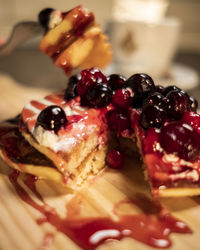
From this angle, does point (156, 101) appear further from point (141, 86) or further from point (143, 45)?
point (143, 45)

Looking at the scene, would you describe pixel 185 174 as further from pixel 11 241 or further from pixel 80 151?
pixel 11 241

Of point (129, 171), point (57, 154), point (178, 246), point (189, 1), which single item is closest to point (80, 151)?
point (57, 154)

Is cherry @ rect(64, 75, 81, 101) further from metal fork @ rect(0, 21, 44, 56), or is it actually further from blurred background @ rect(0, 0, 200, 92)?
blurred background @ rect(0, 0, 200, 92)

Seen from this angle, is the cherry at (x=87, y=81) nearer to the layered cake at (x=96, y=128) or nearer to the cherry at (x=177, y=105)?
the layered cake at (x=96, y=128)

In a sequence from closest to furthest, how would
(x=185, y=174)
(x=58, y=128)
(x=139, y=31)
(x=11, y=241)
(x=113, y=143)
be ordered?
(x=11, y=241) → (x=185, y=174) → (x=58, y=128) → (x=113, y=143) → (x=139, y=31)

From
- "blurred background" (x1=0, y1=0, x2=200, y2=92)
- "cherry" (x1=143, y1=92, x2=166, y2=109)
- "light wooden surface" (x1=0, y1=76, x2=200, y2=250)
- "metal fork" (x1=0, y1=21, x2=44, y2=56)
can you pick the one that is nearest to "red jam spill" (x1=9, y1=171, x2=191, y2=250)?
"light wooden surface" (x1=0, y1=76, x2=200, y2=250)

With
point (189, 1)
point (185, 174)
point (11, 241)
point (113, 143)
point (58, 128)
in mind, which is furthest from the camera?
point (189, 1)
